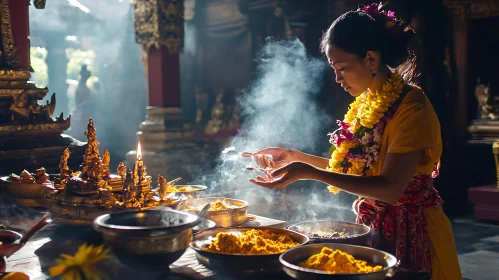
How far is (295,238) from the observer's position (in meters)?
2.01

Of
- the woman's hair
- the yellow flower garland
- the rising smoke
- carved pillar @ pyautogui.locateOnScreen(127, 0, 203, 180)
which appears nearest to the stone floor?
the rising smoke

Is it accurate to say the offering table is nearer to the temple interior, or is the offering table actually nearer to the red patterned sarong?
Result: the temple interior

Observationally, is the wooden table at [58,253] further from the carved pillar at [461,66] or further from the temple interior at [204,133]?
the carved pillar at [461,66]

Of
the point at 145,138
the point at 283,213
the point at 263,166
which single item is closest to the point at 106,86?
the point at 145,138

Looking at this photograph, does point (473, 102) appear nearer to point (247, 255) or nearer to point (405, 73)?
point (405, 73)

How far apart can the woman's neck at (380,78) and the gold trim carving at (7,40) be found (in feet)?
10.7

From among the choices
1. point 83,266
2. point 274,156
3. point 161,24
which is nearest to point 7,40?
point 274,156

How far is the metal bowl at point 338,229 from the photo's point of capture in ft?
6.39

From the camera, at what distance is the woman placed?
76.5 inches

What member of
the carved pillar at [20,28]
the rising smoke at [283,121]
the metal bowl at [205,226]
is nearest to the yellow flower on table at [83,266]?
the metal bowl at [205,226]

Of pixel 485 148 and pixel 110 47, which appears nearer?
pixel 485 148

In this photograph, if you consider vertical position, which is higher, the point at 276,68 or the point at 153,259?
the point at 276,68

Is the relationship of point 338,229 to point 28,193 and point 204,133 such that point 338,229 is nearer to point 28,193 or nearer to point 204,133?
point 28,193

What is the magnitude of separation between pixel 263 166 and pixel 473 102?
643cm
